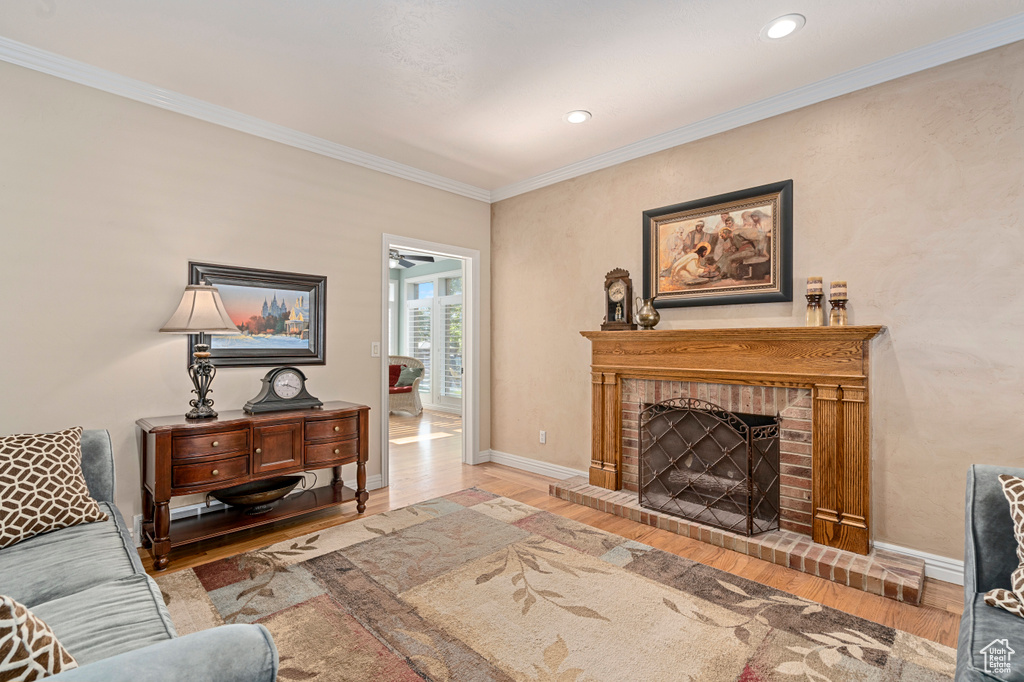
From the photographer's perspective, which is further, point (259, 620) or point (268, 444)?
point (268, 444)

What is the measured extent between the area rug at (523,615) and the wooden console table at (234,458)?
351mm

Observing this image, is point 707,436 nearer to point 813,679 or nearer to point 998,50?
point 813,679

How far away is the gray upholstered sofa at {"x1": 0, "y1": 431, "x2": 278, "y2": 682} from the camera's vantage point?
30.7 inches

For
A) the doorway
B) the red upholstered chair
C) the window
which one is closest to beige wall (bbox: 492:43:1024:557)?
the doorway

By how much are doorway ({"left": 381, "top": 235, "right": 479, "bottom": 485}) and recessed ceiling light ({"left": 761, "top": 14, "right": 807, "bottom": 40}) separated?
9.44ft

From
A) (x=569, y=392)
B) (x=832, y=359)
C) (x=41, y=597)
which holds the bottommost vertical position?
(x=41, y=597)

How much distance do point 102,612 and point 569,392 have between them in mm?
3338

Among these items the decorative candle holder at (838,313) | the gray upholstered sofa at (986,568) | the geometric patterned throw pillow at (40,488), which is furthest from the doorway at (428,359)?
the gray upholstered sofa at (986,568)

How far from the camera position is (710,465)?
321 cm

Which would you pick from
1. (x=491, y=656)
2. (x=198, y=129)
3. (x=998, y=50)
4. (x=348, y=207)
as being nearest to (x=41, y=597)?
(x=491, y=656)

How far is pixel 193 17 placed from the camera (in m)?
2.31

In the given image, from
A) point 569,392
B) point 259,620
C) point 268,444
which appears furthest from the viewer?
point 569,392

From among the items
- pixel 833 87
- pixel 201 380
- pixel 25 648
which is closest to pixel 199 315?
pixel 201 380

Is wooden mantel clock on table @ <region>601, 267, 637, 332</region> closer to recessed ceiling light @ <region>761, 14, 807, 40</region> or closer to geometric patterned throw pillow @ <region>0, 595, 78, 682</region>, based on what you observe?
recessed ceiling light @ <region>761, 14, 807, 40</region>
